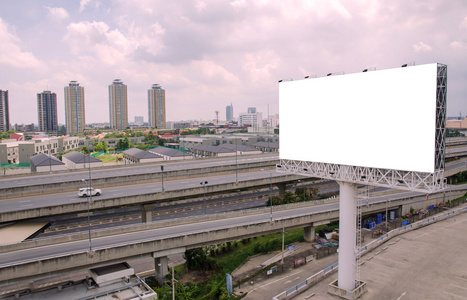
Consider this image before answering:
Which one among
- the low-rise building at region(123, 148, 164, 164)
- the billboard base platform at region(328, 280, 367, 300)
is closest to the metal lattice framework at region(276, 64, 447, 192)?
the billboard base platform at region(328, 280, 367, 300)

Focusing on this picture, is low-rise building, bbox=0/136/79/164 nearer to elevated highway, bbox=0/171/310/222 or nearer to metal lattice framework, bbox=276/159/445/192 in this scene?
elevated highway, bbox=0/171/310/222

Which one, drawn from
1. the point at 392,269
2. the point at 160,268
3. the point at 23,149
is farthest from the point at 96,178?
the point at 23,149

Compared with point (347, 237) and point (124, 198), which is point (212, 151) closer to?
point (124, 198)

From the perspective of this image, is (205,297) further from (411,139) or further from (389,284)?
Result: (411,139)

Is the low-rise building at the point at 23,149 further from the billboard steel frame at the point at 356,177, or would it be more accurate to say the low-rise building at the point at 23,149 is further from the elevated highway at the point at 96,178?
the billboard steel frame at the point at 356,177

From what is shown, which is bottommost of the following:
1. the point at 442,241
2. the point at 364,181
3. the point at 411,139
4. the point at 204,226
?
the point at 442,241

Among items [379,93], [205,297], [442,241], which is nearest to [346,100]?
[379,93]
